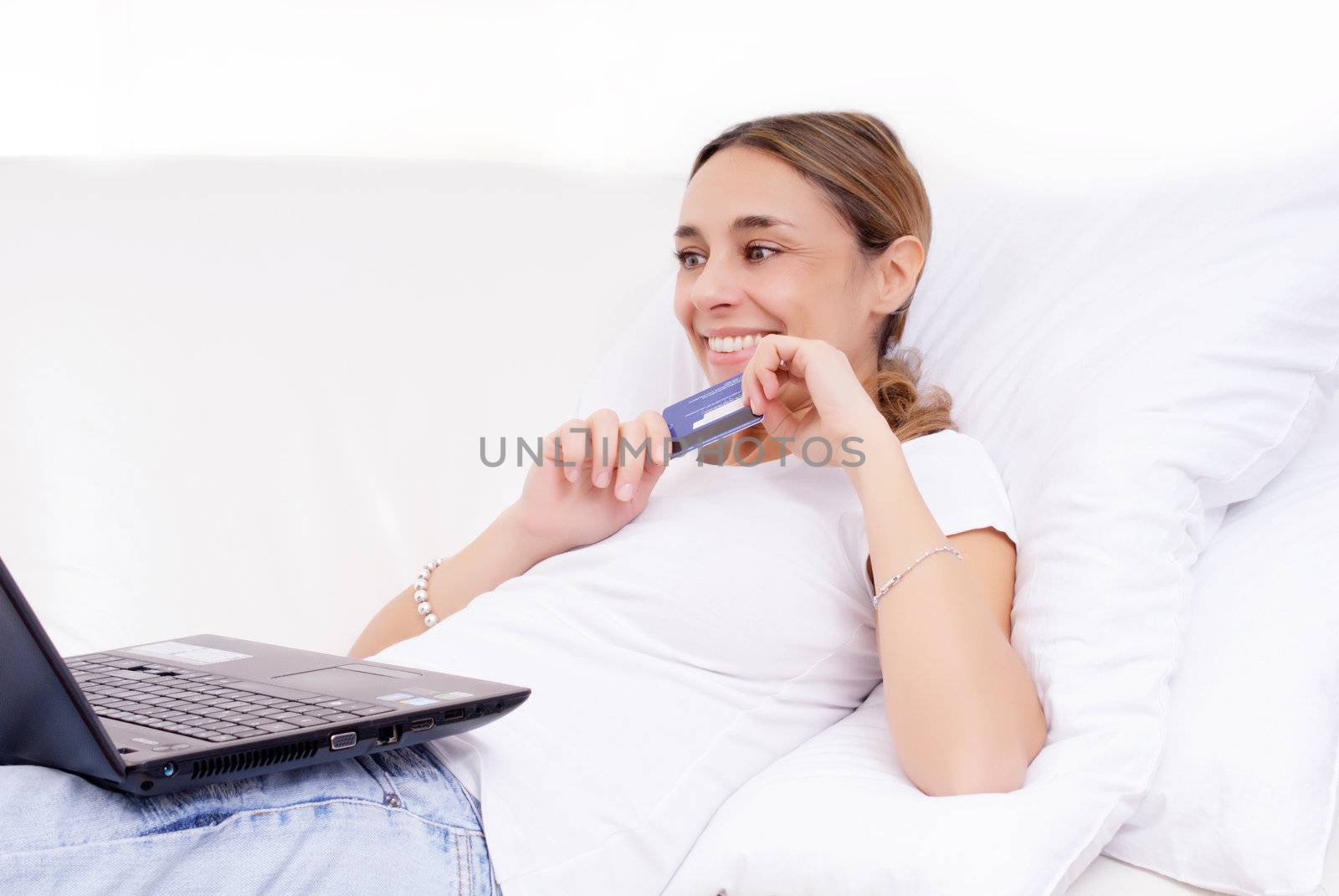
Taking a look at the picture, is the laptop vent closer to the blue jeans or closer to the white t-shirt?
the blue jeans

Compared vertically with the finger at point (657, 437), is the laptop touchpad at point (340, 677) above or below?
below

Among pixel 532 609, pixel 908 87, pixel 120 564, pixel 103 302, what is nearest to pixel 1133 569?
pixel 532 609

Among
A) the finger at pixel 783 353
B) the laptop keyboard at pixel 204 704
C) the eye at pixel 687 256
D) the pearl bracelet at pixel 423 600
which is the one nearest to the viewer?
the laptop keyboard at pixel 204 704

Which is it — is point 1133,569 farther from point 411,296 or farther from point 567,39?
point 567,39

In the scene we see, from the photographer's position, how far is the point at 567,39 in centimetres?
185

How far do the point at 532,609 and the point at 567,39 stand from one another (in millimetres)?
1134

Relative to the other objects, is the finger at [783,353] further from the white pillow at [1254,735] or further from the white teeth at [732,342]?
the white pillow at [1254,735]

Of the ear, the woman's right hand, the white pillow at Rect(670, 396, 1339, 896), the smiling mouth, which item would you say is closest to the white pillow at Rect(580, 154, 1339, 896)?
the white pillow at Rect(670, 396, 1339, 896)

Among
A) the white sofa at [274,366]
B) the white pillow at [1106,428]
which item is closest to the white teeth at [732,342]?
the white pillow at [1106,428]

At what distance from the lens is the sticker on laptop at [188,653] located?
0.92m

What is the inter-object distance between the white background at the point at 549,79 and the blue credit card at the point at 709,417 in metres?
0.66

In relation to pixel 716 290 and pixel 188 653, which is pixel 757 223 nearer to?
pixel 716 290

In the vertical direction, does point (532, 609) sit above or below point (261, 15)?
below

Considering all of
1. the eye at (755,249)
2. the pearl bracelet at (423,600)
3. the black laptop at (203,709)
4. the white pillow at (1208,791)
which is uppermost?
the eye at (755,249)
